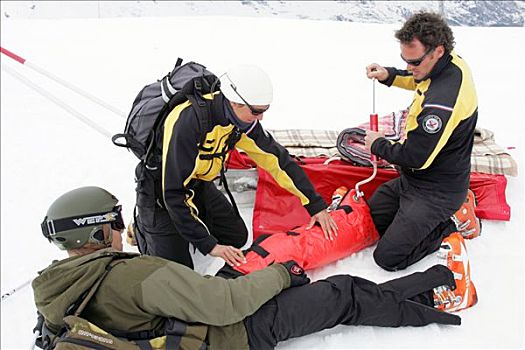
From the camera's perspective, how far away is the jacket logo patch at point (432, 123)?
83.0 inches

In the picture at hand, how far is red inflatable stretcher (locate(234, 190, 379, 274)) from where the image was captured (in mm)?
2266

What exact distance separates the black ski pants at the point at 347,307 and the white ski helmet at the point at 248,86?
0.70m

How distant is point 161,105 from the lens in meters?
2.27

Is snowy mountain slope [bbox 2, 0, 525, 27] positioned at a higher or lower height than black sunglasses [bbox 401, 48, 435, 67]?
higher

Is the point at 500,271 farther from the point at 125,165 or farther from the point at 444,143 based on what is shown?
the point at 125,165

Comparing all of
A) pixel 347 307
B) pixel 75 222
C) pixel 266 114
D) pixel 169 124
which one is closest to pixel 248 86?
pixel 169 124

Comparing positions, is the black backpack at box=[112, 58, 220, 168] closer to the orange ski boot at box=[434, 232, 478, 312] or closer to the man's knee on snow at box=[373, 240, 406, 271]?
the man's knee on snow at box=[373, 240, 406, 271]

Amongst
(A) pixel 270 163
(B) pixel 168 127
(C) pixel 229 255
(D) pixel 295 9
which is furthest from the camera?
(D) pixel 295 9

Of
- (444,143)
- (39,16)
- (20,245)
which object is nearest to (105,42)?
(39,16)

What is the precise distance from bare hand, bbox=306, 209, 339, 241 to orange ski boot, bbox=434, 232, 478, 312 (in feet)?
1.45

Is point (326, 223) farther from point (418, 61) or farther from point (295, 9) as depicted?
point (295, 9)

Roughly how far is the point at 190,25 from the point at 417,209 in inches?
140

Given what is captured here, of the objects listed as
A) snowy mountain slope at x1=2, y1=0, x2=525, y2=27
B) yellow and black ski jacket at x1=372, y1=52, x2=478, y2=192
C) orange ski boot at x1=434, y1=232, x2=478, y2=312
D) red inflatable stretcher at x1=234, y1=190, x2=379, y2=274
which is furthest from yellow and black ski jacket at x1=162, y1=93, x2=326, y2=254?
snowy mountain slope at x1=2, y1=0, x2=525, y2=27

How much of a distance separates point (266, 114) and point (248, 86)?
6.37 ft
